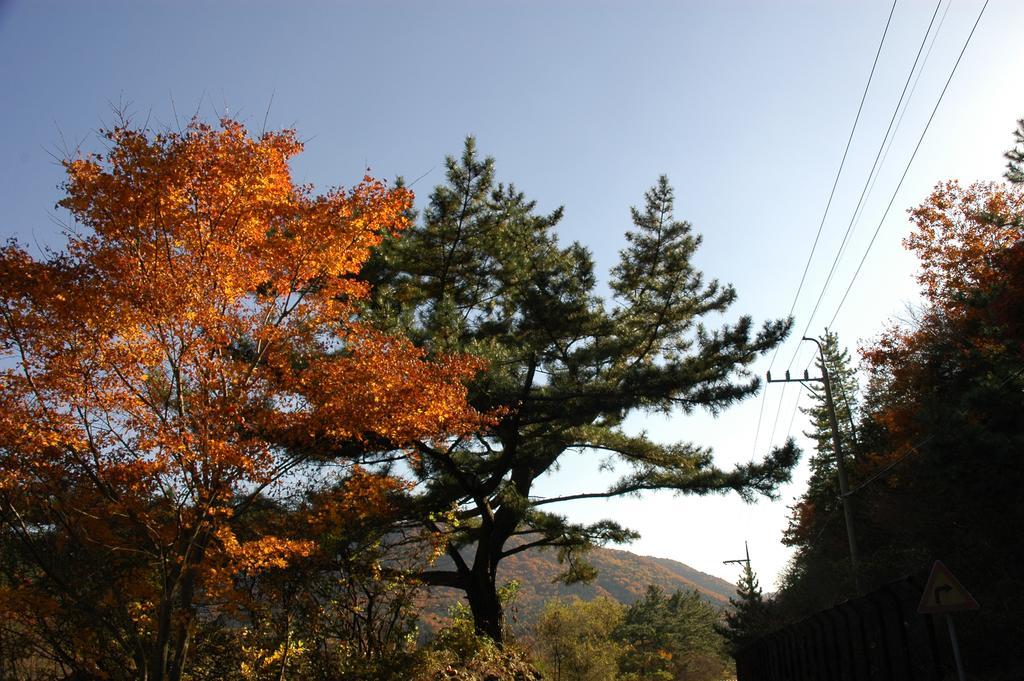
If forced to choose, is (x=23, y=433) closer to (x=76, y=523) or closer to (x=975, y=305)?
(x=76, y=523)

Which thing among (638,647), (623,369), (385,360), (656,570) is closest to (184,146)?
(385,360)

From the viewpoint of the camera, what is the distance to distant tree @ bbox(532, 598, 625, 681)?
33.4 metres

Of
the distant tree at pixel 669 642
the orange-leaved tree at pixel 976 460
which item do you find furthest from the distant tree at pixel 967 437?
the distant tree at pixel 669 642

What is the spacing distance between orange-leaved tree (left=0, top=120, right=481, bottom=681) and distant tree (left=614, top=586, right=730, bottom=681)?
4243 centimetres

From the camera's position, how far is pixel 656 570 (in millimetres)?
112375

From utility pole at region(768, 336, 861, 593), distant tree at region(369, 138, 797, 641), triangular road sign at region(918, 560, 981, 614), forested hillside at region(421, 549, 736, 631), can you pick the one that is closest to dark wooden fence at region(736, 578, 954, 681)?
triangular road sign at region(918, 560, 981, 614)

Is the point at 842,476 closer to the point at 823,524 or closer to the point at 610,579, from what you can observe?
the point at 823,524

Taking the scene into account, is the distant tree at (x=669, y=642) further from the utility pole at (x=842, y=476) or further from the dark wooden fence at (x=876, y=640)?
the dark wooden fence at (x=876, y=640)

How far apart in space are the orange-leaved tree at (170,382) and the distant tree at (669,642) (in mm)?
42433

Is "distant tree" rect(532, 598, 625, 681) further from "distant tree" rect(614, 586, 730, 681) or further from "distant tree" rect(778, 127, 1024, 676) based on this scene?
"distant tree" rect(778, 127, 1024, 676)

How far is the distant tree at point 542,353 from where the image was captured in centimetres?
1341

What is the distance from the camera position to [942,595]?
663 centimetres

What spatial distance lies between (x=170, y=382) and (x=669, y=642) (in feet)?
163

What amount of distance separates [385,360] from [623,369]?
7153mm
